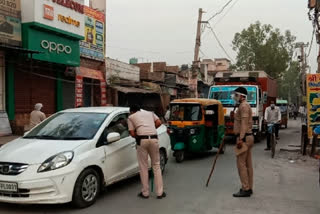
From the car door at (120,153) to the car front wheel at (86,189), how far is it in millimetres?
347

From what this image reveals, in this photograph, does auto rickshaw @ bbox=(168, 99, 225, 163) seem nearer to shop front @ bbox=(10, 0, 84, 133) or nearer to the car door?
the car door

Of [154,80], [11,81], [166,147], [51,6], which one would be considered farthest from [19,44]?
[154,80]

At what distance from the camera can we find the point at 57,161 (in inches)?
211

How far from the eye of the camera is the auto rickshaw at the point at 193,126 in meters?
10.4

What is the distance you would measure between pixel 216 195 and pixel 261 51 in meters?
40.5

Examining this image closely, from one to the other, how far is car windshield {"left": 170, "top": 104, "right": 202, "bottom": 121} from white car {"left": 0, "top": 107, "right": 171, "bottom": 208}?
373 centimetres

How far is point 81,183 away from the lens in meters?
5.56

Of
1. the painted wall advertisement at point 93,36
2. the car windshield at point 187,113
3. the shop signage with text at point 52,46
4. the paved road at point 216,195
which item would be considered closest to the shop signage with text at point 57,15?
the shop signage with text at point 52,46

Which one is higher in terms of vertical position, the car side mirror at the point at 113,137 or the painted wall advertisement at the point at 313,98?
the painted wall advertisement at the point at 313,98

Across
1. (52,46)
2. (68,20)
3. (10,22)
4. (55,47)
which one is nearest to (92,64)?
(68,20)

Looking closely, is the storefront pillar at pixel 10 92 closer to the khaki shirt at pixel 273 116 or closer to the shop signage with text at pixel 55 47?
the shop signage with text at pixel 55 47

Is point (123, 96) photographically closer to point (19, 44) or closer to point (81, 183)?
point (19, 44)

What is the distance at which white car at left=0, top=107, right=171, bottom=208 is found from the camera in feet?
17.0

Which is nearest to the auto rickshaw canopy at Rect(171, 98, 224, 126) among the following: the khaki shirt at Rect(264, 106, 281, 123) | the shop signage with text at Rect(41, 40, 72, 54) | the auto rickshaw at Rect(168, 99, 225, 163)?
the auto rickshaw at Rect(168, 99, 225, 163)
